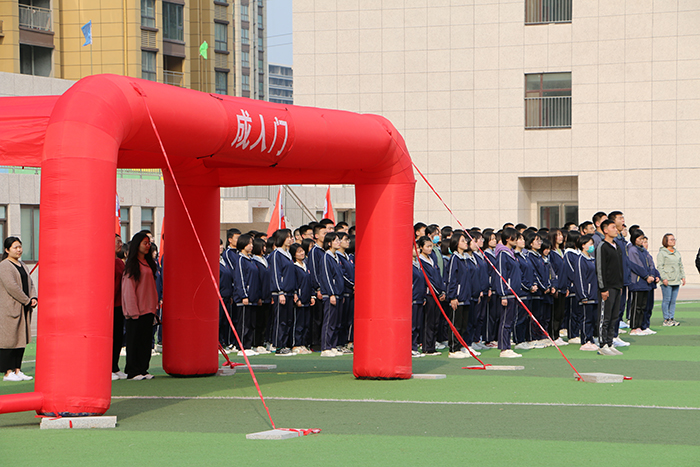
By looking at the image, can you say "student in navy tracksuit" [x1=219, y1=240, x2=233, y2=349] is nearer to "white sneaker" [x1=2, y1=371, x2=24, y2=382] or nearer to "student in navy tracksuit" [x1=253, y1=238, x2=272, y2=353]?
"student in navy tracksuit" [x1=253, y1=238, x2=272, y2=353]

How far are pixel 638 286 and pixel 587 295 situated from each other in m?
2.91

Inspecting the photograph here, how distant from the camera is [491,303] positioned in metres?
15.0

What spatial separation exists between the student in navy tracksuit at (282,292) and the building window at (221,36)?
49398mm

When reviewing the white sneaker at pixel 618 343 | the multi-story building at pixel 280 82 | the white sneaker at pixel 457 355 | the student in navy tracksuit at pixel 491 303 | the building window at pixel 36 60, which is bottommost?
the white sneaker at pixel 457 355

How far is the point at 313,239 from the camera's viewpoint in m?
15.5

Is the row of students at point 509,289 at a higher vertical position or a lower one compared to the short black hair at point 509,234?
lower

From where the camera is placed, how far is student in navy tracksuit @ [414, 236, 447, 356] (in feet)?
46.4

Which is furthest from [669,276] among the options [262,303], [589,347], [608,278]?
[262,303]

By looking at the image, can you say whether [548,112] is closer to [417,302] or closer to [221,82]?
[417,302]

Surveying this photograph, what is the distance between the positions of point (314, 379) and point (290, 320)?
11.9ft

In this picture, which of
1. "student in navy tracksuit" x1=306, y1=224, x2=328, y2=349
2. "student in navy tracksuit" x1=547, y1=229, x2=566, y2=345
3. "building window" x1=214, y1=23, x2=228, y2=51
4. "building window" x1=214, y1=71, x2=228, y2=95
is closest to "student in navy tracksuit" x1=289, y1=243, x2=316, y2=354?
"student in navy tracksuit" x1=306, y1=224, x2=328, y2=349

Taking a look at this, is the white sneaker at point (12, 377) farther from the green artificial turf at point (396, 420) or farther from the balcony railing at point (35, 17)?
the balcony railing at point (35, 17)

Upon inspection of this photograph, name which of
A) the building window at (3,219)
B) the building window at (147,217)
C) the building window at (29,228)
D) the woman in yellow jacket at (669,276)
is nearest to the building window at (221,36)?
the building window at (147,217)

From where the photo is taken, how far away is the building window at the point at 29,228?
3148 centimetres
